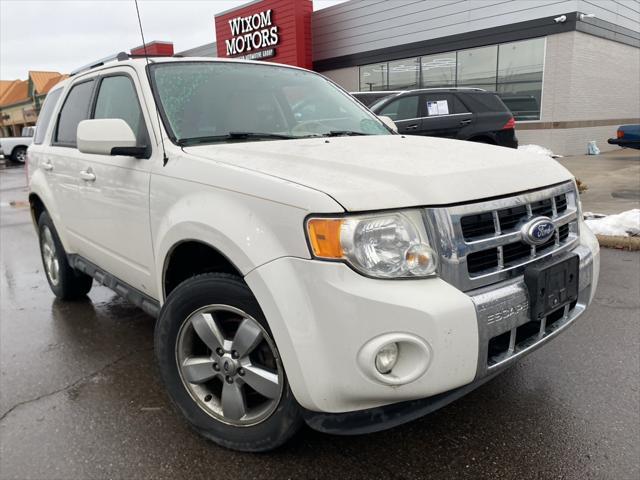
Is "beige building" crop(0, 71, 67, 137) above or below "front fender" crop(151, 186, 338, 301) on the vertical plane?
above

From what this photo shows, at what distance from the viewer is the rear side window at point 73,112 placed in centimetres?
373

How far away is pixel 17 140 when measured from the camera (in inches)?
977

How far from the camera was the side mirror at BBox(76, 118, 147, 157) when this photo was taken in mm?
2625

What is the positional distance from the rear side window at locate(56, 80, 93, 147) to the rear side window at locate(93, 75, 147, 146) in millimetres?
257

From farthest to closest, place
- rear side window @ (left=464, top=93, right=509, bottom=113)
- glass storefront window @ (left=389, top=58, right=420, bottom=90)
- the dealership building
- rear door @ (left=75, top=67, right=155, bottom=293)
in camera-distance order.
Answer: glass storefront window @ (left=389, top=58, right=420, bottom=90) < the dealership building < rear side window @ (left=464, top=93, right=509, bottom=113) < rear door @ (left=75, top=67, right=155, bottom=293)

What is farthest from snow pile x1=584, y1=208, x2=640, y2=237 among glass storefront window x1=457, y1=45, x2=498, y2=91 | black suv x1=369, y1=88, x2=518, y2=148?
glass storefront window x1=457, y1=45, x2=498, y2=91

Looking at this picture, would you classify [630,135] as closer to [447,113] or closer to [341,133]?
[447,113]

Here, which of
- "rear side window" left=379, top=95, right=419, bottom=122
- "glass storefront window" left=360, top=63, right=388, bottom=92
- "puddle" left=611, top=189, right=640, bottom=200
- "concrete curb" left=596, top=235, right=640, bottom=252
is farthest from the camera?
"glass storefront window" left=360, top=63, right=388, bottom=92

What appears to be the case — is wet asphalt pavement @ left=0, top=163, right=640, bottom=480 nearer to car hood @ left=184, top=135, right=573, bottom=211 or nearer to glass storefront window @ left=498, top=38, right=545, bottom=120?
car hood @ left=184, top=135, right=573, bottom=211

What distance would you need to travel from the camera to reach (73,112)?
3955mm

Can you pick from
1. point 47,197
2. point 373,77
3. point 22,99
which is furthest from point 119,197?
point 22,99

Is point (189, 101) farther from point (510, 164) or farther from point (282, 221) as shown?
point (510, 164)

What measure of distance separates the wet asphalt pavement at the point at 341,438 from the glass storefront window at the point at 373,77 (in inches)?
591

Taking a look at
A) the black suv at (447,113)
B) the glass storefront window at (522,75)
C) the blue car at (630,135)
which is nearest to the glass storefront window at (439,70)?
the glass storefront window at (522,75)
